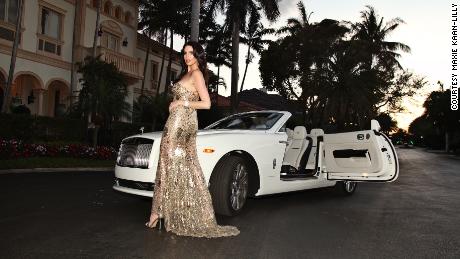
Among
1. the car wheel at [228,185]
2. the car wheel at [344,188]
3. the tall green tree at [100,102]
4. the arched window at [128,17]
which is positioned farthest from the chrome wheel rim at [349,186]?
the arched window at [128,17]

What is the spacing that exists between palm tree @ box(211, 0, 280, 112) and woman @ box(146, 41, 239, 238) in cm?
1751

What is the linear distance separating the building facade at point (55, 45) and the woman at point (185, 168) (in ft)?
48.3

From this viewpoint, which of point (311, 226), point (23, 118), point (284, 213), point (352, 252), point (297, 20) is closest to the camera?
point (352, 252)

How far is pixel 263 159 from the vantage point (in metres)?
5.91

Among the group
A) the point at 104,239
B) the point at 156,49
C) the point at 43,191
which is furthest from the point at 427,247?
the point at 156,49

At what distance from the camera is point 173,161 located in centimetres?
466

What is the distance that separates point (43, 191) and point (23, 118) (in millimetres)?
8621

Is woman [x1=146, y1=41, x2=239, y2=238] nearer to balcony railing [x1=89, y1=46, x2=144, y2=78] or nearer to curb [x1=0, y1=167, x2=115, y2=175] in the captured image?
curb [x1=0, y1=167, x2=115, y2=175]

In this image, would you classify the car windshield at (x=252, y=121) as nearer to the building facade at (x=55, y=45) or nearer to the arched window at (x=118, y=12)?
the building facade at (x=55, y=45)

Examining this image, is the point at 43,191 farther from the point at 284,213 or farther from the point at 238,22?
the point at 238,22

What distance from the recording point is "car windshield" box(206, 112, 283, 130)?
654cm

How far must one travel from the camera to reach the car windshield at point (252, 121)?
21.5 ft

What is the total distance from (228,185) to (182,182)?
76cm

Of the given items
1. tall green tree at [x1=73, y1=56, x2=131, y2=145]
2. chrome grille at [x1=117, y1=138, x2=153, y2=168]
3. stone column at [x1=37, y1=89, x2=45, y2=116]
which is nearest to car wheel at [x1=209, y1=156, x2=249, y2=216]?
chrome grille at [x1=117, y1=138, x2=153, y2=168]
